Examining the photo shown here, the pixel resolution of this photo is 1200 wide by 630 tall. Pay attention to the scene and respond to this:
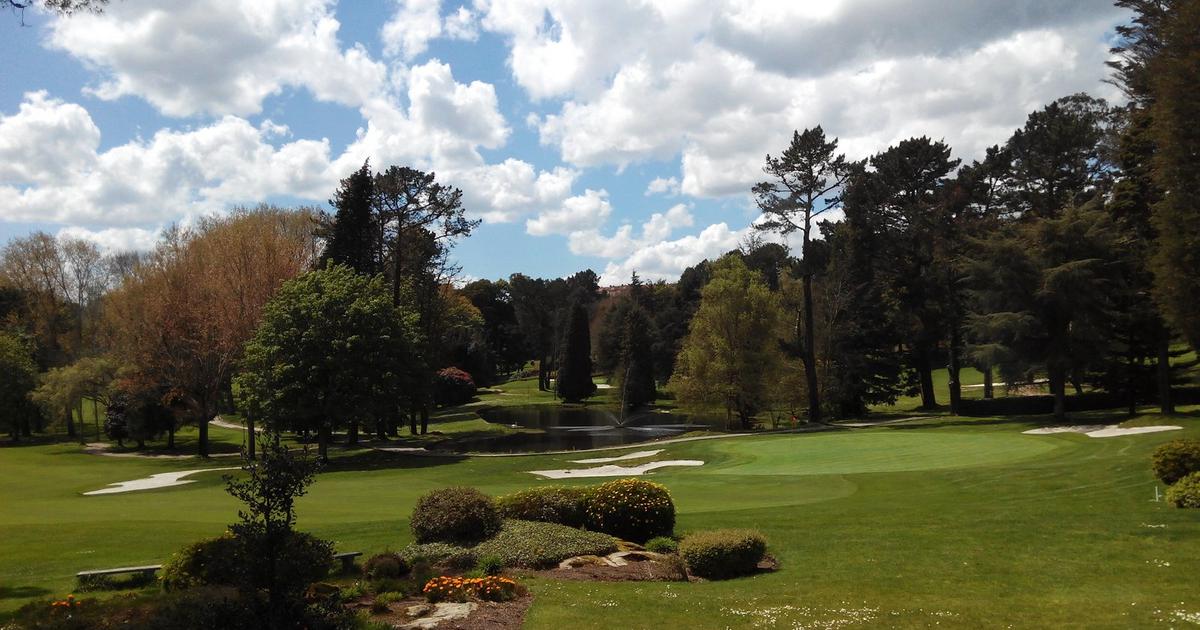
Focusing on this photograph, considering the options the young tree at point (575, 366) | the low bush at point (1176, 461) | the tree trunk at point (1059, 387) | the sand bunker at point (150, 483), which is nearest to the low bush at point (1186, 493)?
the low bush at point (1176, 461)

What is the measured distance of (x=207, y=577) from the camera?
10.3 metres

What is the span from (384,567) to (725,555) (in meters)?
5.01

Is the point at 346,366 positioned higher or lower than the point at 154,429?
higher

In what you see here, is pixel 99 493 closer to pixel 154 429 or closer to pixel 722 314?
pixel 154 429

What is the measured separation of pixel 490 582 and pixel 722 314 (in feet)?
126

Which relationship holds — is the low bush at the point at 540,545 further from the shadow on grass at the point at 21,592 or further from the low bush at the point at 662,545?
the shadow on grass at the point at 21,592

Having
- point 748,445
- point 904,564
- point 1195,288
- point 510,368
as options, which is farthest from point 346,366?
point 510,368

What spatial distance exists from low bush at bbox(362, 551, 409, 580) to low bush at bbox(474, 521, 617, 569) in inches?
56.1

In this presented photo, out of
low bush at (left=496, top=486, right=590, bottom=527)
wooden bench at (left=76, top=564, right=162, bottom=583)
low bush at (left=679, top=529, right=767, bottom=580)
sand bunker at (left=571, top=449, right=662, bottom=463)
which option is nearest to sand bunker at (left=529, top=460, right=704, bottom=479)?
sand bunker at (left=571, top=449, right=662, bottom=463)

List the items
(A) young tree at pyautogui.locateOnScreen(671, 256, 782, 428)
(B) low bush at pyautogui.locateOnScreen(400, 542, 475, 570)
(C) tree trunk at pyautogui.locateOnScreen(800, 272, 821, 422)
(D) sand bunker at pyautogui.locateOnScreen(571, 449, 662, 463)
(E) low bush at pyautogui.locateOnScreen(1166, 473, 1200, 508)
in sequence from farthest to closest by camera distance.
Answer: (A) young tree at pyautogui.locateOnScreen(671, 256, 782, 428) < (C) tree trunk at pyautogui.locateOnScreen(800, 272, 821, 422) < (D) sand bunker at pyautogui.locateOnScreen(571, 449, 662, 463) < (E) low bush at pyautogui.locateOnScreen(1166, 473, 1200, 508) < (B) low bush at pyautogui.locateOnScreen(400, 542, 475, 570)

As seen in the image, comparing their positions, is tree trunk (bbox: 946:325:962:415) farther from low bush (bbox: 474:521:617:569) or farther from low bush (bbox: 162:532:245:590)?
low bush (bbox: 162:532:245:590)

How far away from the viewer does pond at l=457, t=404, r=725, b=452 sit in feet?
149

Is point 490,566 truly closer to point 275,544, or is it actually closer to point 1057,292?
point 275,544

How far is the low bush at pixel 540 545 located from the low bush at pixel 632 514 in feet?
1.87
